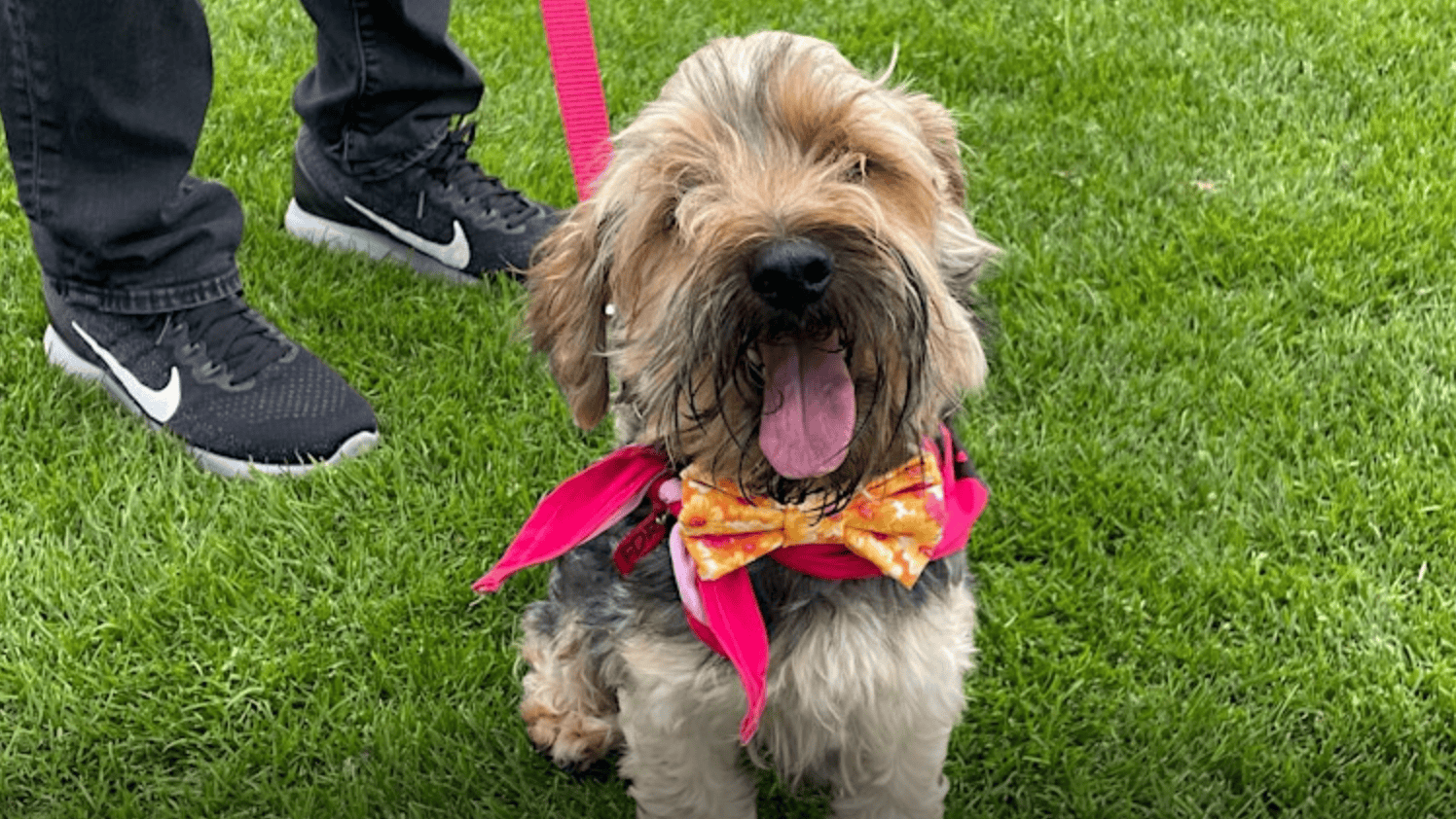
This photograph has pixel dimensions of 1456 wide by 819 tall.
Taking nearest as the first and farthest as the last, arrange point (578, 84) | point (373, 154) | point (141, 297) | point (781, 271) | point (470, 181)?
1. point (781, 271)
2. point (578, 84)
3. point (141, 297)
4. point (373, 154)
5. point (470, 181)

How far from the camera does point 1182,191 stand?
4977 millimetres

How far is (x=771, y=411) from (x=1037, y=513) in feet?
5.39

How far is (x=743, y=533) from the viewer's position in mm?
2414

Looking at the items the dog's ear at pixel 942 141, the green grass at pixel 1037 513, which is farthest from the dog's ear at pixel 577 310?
the dog's ear at pixel 942 141

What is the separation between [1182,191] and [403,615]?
319cm

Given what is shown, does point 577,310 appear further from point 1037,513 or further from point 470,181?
point 470,181

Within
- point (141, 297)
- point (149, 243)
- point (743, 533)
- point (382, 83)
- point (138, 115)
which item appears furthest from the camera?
point (382, 83)

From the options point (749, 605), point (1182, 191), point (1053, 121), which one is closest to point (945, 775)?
point (749, 605)

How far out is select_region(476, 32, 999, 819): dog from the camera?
2232mm

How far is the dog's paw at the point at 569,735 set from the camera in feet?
10.1

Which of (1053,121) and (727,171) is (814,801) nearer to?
(727,171)

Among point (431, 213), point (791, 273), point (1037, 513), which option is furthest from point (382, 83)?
point (791, 273)

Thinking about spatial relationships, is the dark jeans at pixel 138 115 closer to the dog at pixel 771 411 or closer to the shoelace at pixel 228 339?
the shoelace at pixel 228 339

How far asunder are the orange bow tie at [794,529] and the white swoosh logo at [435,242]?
243 centimetres
